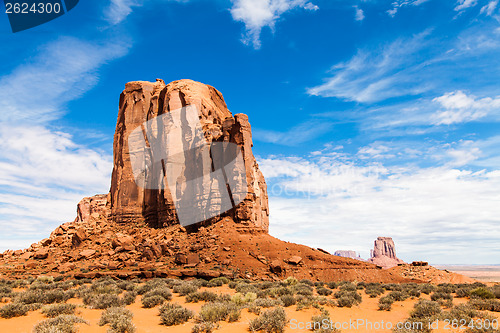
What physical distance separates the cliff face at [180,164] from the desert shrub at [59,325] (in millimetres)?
31567

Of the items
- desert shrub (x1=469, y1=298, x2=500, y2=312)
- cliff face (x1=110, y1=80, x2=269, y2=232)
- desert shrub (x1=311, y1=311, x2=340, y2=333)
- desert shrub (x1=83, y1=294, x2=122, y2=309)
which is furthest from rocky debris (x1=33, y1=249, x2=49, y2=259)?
desert shrub (x1=469, y1=298, x2=500, y2=312)

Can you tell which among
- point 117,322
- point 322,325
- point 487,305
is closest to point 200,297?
point 117,322

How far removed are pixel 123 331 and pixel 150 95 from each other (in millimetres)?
55509

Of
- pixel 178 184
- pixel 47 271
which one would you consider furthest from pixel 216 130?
pixel 47 271

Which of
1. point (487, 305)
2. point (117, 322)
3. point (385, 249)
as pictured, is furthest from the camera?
point (385, 249)

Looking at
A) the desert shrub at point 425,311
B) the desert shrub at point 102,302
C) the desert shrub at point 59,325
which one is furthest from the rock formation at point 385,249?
the desert shrub at point 59,325

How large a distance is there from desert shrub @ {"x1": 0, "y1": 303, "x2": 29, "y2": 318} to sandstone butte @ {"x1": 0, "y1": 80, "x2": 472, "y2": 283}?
50.7 feet

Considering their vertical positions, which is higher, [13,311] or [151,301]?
[13,311]

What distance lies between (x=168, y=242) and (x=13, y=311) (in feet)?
88.4

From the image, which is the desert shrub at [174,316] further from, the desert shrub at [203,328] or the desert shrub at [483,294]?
the desert shrub at [483,294]

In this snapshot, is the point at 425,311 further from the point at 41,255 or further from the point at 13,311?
the point at 41,255

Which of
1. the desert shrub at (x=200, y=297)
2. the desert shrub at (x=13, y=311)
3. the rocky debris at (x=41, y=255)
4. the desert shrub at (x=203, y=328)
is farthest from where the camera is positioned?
the rocky debris at (x=41, y=255)

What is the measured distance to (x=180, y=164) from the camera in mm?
46562

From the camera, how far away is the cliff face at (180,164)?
42188 mm
